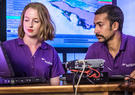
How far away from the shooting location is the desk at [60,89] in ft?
3.37

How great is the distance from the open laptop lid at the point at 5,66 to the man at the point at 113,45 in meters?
1.00

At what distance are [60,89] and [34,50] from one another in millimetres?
869

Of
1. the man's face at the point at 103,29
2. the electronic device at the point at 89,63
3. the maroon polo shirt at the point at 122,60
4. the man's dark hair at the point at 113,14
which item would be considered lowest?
the maroon polo shirt at the point at 122,60

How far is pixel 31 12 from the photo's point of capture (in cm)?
186

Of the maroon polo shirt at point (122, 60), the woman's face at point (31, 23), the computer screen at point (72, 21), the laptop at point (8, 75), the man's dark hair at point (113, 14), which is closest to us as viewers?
the laptop at point (8, 75)

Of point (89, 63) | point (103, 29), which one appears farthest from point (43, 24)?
point (89, 63)

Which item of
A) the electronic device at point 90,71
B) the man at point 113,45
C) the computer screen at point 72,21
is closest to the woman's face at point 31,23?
the man at point 113,45

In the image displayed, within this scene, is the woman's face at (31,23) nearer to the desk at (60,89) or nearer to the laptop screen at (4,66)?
the laptop screen at (4,66)

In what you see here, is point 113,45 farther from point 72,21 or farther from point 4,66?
point 4,66

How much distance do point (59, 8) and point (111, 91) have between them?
1898 millimetres

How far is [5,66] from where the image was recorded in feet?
4.05

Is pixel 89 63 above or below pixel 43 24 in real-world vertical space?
below

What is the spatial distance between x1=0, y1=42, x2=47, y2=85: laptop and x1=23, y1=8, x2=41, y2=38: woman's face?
23.5 inches

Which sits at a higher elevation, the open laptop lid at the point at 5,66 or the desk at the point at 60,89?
the open laptop lid at the point at 5,66
